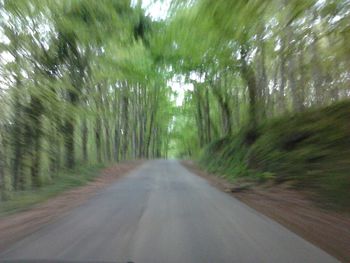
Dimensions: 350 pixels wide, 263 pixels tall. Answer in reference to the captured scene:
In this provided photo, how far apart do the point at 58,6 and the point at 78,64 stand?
4.83 meters

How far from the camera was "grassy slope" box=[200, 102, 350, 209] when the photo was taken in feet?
35.5

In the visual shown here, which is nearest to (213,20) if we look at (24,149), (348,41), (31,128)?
(348,41)

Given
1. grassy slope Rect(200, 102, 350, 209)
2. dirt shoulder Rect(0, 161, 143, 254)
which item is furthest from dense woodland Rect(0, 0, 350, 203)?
dirt shoulder Rect(0, 161, 143, 254)

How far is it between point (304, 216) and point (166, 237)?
13.3 ft

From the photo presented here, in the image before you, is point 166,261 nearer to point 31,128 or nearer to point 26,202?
point 26,202

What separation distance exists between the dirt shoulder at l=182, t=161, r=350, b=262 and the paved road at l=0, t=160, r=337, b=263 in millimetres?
347

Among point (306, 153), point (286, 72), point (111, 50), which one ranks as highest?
point (286, 72)

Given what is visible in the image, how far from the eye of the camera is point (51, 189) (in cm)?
1419

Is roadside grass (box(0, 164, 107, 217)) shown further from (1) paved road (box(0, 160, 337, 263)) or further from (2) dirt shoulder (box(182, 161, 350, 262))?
(2) dirt shoulder (box(182, 161, 350, 262))

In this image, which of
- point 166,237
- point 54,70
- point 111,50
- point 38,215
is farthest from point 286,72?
point 166,237

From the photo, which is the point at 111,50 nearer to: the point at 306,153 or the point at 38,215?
the point at 306,153

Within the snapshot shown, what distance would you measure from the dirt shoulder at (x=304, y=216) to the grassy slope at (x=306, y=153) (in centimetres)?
48

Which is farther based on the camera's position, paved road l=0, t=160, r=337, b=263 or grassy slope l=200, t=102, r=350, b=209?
grassy slope l=200, t=102, r=350, b=209

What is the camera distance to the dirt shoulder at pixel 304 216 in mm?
6965
